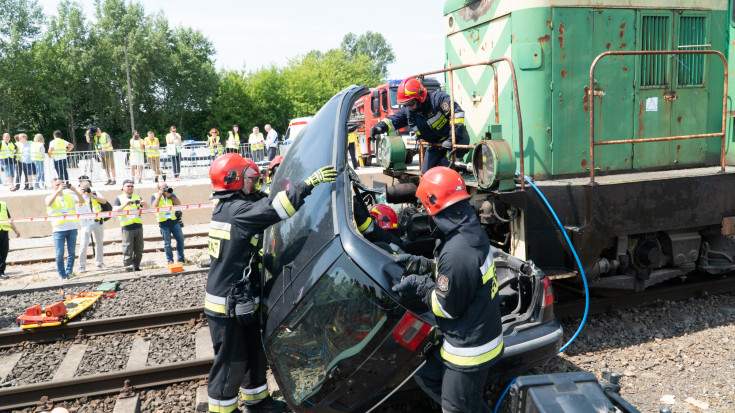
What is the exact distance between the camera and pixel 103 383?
4.71 metres

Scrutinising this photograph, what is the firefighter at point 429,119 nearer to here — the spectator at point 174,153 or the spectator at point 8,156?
the spectator at point 174,153

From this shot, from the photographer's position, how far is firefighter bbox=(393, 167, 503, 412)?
2.95 metres

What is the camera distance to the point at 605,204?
504cm

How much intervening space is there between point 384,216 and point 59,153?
13069 millimetres

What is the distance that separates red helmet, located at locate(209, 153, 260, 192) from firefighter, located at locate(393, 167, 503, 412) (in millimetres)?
1460

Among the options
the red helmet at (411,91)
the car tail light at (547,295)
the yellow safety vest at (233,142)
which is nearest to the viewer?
A: the car tail light at (547,295)

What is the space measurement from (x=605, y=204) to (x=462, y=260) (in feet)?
9.02

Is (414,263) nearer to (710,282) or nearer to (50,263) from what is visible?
(710,282)

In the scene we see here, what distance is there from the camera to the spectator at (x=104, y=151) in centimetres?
1530

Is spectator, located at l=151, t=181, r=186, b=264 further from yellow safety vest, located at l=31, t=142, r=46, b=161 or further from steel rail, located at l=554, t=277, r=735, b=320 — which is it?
yellow safety vest, located at l=31, t=142, r=46, b=161

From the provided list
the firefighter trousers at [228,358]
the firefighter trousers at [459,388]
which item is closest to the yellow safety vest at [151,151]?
the firefighter trousers at [228,358]

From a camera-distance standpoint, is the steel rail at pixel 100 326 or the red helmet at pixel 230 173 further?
the steel rail at pixel 100 326

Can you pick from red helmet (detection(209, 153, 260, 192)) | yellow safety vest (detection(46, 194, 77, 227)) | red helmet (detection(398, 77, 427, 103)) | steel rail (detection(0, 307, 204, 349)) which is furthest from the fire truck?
red helmet (detection(209, 153, 260, 192))

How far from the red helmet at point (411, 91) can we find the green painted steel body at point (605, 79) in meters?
0.96
